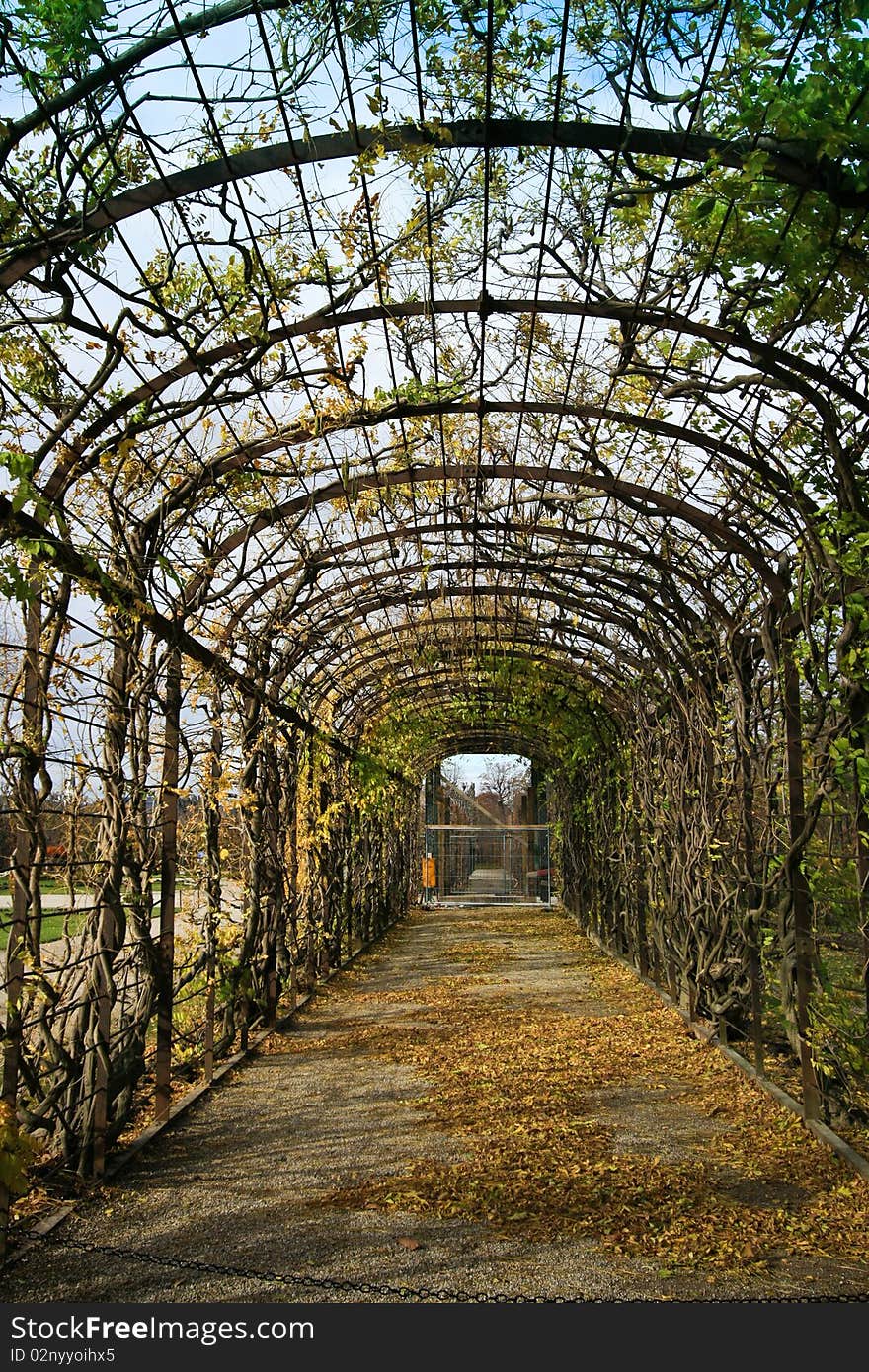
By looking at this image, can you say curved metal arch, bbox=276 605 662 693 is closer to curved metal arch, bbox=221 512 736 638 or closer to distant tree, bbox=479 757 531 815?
curved metal arch, bbox=221 512 736 638

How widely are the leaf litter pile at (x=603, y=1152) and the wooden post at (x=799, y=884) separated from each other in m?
0.27

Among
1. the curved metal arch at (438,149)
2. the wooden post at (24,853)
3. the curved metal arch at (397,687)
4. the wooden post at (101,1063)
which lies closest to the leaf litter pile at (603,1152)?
the wooden post at (101,1063)

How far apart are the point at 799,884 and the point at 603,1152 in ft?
5.14

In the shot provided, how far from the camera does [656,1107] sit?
5.69 metres

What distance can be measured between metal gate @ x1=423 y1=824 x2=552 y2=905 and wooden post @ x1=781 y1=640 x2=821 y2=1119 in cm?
1597

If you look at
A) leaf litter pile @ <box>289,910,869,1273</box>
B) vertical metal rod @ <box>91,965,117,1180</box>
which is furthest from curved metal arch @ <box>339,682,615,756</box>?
vertical metal rod @ <box>91,965,117,1180</box>

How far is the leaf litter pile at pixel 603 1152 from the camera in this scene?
3.87 meters

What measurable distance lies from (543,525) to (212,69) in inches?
176

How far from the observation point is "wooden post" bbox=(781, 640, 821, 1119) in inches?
200

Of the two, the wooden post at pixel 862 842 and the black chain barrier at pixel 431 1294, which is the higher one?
the wooden post at pixel 862 842

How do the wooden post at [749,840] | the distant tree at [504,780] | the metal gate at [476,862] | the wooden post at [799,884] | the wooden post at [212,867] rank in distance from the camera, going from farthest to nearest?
the distant tree at [504,780]
the metal gate at [476,862]
the wooden post at [749,840]
the wooden post at [212,867]
the wooden post at [799,884]

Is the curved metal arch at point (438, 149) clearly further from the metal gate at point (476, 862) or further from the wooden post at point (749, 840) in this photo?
the metal gate at point (476, 862)

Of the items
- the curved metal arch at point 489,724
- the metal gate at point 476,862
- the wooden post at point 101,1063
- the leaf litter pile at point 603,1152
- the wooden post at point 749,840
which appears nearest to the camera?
the leaf litter pile at point 603,1152

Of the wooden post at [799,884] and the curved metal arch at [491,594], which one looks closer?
the wooden post at [799,884]
